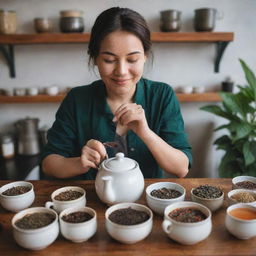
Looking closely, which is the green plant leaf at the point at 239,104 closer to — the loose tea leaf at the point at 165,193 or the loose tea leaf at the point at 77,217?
the loose tea leaf at the point at 165,193

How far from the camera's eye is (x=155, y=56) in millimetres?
2963

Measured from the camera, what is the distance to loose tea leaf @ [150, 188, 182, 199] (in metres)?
1.09

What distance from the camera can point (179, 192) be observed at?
3.71ft

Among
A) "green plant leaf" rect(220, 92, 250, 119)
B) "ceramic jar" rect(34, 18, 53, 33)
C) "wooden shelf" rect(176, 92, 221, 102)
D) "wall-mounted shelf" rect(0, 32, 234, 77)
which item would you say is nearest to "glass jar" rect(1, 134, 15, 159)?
"wall-mounted shelf" rect(0, 32, 234, 77)

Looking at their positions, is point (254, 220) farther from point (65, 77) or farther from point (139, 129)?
point (65, 77)

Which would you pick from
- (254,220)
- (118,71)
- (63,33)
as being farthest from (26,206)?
(63,33)

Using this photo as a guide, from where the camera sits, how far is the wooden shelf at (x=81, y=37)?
2.61 metres

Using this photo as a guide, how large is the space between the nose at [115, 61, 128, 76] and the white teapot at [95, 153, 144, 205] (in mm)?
417

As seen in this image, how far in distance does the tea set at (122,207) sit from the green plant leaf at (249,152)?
1.26 meters

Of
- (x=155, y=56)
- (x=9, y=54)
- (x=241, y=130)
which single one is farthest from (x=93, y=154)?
(x=9, y=54)

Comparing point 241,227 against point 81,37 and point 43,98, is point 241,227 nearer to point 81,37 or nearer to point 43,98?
point 81,37

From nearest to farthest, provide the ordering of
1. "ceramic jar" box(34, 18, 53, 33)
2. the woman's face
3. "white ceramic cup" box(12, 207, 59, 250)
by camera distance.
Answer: "white ceramic cup" box(12, 207, 59, 250) < the woman's face < "ceramic jar" box(34, 18, 53, 33)

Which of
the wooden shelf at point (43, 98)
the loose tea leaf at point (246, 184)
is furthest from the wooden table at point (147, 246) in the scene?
the wooden shelf at point (43, 98)

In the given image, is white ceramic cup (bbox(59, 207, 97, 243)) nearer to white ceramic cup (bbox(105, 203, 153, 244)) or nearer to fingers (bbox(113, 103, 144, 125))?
white ceramic cup (bbox(105, 203, 153, 244))
